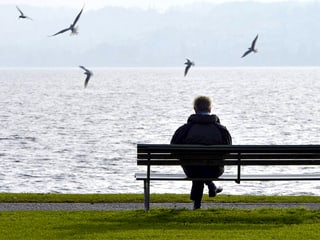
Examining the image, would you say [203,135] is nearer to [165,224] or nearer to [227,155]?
[227,155]

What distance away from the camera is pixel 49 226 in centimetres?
1291

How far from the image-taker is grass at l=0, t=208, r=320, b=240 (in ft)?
39.7

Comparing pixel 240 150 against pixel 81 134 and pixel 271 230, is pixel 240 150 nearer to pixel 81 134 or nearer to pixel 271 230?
pixel 271 230

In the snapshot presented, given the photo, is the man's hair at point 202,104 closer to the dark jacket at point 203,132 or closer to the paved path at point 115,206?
the dark jacket at point 203,132

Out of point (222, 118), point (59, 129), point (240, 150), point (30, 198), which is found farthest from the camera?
point (222, 118)

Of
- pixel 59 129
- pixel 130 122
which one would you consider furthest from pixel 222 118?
pixel 59 129

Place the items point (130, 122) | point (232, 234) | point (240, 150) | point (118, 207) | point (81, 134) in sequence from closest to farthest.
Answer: point (232, 234) → point (240, 150) → point (118, 207) → point (81, 134) → point (130, 122)

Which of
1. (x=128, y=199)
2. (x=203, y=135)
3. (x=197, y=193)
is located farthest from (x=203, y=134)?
(x=128, y=199)

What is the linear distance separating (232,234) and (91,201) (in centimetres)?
471

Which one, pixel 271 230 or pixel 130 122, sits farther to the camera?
pixel 130 122

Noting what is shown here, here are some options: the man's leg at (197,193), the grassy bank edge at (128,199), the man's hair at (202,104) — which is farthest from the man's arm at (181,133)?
the grassy bank edge at (128,199)

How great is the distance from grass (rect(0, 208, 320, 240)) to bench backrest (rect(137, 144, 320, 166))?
0.69m

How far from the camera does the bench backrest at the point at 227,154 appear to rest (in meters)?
14.1

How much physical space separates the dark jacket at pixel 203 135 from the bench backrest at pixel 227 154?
0.35 meters
